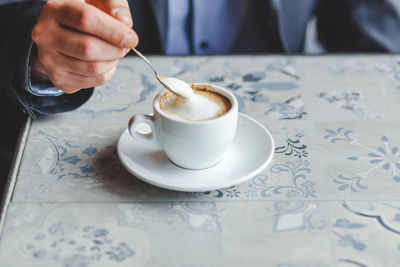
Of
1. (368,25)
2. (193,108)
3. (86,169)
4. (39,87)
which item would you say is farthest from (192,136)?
(368,25)

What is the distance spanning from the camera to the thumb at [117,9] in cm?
62

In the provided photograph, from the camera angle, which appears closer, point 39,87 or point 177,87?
point 177,87

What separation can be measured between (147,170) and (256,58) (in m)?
0.50

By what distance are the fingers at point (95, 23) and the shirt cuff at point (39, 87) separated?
0.68 ft

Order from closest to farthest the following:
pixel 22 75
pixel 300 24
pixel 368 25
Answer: pixel 22 75 < pixel 368 25 < pixel 300 24

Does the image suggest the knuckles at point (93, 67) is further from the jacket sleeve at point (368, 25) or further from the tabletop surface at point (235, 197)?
the jacket sleeve at point (368, 25)

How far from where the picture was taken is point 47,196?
0.57 metres

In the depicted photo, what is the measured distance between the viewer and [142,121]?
1.99ft

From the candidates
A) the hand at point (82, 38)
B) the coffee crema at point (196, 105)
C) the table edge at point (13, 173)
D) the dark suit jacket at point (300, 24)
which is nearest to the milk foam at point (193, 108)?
the coffee crema at point (196, 105)

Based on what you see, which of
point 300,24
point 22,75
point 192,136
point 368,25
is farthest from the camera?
point 300,24

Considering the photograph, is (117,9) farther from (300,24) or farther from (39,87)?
(300,24)

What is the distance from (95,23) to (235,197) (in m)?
0.30

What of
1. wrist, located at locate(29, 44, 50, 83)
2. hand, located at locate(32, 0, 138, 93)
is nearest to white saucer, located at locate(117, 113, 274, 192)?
hand, located at locate(32, 0, 138, 93)

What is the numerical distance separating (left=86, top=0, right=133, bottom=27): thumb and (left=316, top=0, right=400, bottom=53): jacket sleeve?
2.91ft
